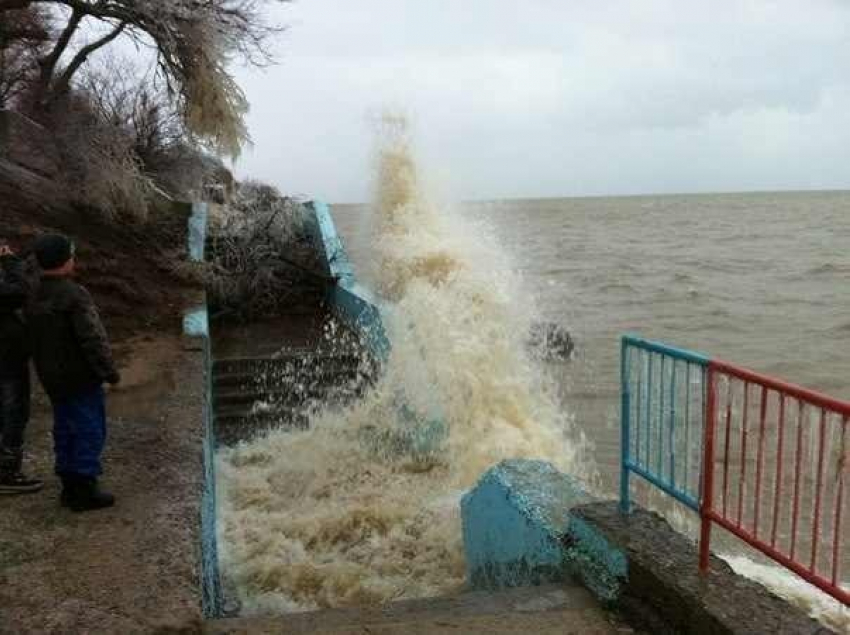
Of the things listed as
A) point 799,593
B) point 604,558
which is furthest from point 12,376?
point 799,593

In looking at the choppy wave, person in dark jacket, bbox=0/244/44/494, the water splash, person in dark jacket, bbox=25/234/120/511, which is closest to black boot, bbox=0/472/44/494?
person in dark jacket, bbox=0/244/44/494

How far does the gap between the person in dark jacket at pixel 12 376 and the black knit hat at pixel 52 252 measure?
19.5 inches

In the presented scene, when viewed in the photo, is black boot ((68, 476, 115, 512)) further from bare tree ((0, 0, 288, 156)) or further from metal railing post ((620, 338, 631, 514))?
bare tree ((0, 0, 288, 156))

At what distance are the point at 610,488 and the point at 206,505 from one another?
407 cm

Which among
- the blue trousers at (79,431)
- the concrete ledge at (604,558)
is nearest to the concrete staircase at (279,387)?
the concrete ledge at (604,558)

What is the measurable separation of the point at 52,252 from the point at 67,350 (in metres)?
0.53

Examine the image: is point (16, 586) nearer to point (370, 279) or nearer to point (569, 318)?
point (370, 279)

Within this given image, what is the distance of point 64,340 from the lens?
426cm

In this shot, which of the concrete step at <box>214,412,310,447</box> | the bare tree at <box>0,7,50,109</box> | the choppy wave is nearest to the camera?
the concrete step at <box>214,412,310,447</box>

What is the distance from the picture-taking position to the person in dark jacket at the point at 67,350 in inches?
167

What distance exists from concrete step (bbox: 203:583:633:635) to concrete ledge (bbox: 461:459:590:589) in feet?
1.04

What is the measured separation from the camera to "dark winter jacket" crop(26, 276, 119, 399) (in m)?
4.25

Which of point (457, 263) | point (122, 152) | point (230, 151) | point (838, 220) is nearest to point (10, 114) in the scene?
point (122, 152)

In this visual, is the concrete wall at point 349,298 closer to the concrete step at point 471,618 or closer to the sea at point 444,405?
the sea at point 444,405
